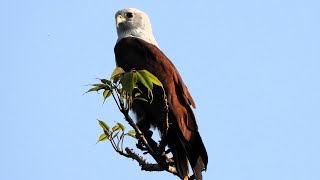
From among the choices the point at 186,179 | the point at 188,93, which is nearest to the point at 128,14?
the point at 188,93

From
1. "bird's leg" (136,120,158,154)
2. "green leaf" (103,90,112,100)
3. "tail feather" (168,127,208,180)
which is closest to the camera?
"green leaf" (103,90,112,100)

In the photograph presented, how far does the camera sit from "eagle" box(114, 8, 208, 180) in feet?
15.4

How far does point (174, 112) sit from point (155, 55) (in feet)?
2.22

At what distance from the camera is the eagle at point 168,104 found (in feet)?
15.4


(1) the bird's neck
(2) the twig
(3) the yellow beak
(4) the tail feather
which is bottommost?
(2) the twig

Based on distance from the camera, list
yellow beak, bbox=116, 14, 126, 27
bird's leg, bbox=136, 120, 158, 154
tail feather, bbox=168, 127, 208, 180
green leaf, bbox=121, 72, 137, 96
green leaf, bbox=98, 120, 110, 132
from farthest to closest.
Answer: yellow beak, bbox=116, 14, 126, 27
tail feather, bbox=168, 127, 208, 180
bird's leg, bbox=136, 120, 158, 154
green leaf, bbox=98, 120, 110, 132
green leaf, bbox=121, 72, 137, 96

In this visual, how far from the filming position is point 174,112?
5.00 m

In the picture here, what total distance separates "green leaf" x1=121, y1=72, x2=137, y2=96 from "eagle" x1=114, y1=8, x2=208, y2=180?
1358mm

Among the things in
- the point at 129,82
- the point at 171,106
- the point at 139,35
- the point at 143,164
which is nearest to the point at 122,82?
the point at 129,82

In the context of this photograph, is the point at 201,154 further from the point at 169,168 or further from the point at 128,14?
the point at 128,14

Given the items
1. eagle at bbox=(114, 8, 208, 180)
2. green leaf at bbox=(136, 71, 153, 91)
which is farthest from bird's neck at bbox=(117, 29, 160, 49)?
green leaf at bbox=(136, 71, 153, 91)

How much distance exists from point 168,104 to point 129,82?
1.75m

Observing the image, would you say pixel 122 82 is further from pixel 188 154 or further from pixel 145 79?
pixel 188 154

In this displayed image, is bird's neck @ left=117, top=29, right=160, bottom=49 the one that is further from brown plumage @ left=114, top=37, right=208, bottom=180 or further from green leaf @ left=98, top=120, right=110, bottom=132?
green leaf @ left=98, top=120, right=110, bottom=132
